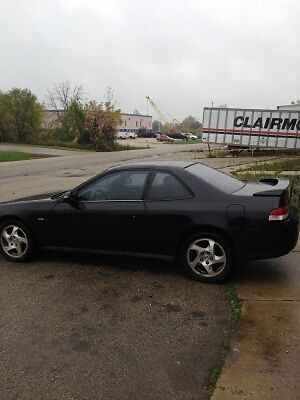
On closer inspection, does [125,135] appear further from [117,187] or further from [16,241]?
[117,187]

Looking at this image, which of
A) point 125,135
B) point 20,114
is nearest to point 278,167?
point 20,114

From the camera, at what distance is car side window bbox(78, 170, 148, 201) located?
527 cm

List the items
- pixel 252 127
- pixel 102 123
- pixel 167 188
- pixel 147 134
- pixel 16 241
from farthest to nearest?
1. pixel 147 134
2. pixel 102 123
3. pixel 252 127
4. pixel 16 241
5. pixel 167 188

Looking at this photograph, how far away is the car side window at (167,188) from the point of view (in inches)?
199

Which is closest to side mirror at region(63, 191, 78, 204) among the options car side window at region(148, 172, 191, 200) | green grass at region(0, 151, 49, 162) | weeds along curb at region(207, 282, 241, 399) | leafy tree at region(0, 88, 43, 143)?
car side window at region(148, 172, 191, 200)

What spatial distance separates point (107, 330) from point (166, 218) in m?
1.56

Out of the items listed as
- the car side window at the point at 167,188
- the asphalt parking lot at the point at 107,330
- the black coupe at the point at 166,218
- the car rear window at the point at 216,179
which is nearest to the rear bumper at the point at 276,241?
the black coupe at the point at 166,218

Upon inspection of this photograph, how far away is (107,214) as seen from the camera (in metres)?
5.24

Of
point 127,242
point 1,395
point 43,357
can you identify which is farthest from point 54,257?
point 1,395

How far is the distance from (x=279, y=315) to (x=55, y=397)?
2.22 metres

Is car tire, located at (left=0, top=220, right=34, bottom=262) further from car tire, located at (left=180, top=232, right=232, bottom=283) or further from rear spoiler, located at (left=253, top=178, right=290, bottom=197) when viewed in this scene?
rear spoiler, located at (left=253, top=178, right=290, bottom=197)

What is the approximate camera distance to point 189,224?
491cm

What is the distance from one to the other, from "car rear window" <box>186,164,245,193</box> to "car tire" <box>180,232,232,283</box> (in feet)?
→ 2.03

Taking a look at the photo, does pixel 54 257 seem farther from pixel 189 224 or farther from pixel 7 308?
pixel 189 224
